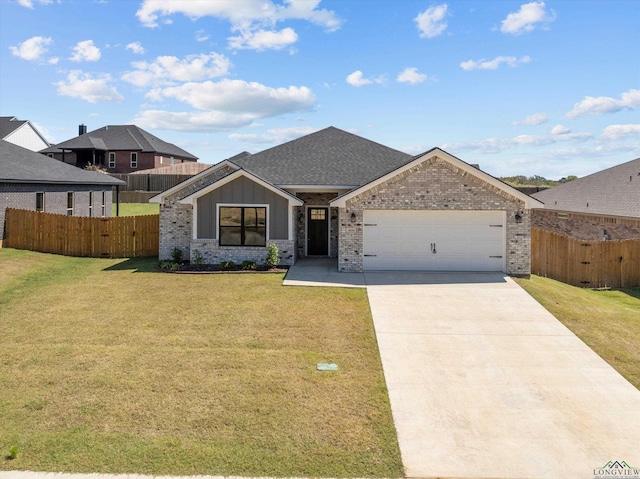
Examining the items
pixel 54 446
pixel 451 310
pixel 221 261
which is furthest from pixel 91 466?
pixel 221 261

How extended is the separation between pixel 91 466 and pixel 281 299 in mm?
7605

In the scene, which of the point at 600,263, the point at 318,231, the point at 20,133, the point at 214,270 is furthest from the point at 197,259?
the point at 20,133

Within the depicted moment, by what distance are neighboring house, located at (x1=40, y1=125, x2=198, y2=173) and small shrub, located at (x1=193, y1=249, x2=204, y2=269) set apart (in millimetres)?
37645

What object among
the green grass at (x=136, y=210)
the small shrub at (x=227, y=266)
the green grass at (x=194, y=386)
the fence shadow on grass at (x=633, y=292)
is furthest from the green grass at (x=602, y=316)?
the green grass at (x=136, y=210)

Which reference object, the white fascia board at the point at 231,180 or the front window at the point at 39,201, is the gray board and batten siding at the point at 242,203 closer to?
the white fascia board at the point at 231,180

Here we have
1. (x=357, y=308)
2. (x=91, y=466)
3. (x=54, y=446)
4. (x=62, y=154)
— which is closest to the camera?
(x=91, y=466)

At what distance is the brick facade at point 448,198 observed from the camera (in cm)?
1591

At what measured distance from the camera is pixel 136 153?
5084cm

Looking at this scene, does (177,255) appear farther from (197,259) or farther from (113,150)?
(113,150)

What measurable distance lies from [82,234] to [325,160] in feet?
36.6

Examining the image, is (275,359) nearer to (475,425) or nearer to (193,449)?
(193,449)

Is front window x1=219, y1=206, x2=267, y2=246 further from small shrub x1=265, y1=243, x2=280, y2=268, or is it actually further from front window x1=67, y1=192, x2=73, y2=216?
front window x1=67, y1=192, x2=73, y2=216

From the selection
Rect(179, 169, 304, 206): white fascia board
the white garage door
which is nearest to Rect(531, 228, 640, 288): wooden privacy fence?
the white garage door

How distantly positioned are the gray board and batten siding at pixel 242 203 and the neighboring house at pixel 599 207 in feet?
45.5
